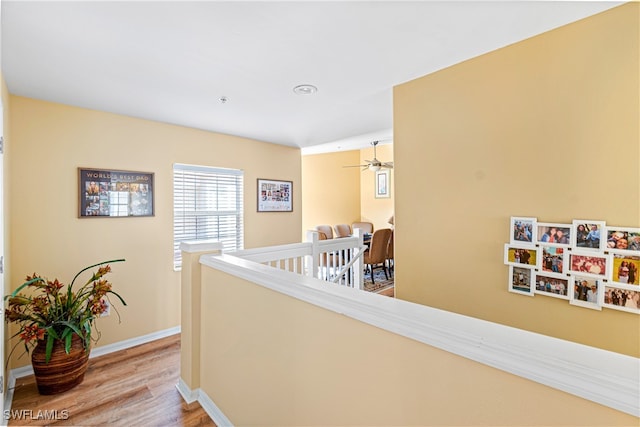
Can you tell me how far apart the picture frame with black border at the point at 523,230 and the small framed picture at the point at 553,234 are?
0.02 meters

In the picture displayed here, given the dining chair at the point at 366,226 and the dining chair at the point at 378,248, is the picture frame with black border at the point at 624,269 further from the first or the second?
the dining chair at the point at 366,226

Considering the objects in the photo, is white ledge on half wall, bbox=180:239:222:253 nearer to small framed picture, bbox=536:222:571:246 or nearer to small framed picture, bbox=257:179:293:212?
small framed picture, bbox=257:179:293:212

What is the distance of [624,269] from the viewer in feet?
4.33

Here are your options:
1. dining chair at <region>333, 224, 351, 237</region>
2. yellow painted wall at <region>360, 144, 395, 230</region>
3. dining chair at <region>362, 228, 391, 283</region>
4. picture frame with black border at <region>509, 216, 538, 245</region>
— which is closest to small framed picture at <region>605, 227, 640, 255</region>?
picture frame with black border at <region>509, 216, 538, 245</region>

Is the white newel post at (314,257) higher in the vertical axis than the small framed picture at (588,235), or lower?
lower

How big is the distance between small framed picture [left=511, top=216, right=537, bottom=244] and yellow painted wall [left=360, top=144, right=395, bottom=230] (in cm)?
525

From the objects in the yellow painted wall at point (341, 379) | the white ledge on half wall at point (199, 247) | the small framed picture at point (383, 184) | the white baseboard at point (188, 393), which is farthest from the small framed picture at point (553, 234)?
the small framed picture at point (383, 184)

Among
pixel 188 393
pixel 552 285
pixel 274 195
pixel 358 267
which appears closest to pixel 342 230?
pixel 274 195

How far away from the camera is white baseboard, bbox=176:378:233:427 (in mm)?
1817

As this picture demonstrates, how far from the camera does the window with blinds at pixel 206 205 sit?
10.8 feet

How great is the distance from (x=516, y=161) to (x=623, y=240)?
1.96 feet

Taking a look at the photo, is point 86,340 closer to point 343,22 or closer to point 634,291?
point 343,22

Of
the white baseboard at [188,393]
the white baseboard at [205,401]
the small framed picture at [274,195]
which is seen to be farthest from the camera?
the small framed picture at [274,195]

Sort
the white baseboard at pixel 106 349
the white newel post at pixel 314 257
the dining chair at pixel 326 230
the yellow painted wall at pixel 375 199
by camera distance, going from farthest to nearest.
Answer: the yellow painted wall at pixel 375 199 → the dining chair at pixel 326 230 → the white newel post at pixel 314 257 → the white baseboard at pixel 106 349
